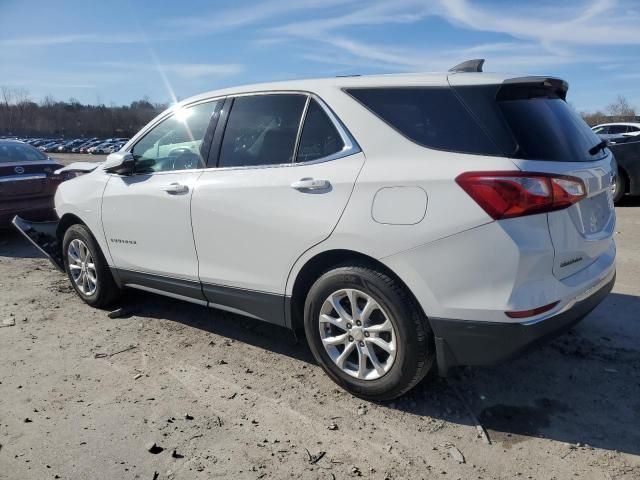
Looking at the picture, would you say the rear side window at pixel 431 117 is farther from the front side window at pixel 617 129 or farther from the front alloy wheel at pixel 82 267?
the front side window at pixel 617 129

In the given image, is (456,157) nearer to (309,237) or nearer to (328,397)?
(309,237)

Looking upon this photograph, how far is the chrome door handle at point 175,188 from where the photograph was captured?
141 inches

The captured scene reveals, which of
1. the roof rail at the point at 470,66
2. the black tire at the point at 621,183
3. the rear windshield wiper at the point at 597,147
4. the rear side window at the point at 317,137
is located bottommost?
the black tire at the point at 621,183

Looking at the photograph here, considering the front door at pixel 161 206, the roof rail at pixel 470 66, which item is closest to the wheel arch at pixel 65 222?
the front door at pixel 161 206

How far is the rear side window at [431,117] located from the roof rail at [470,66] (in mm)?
450

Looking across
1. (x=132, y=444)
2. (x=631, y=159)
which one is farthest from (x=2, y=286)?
(x=631, y=159)

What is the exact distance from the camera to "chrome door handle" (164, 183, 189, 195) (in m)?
3.59

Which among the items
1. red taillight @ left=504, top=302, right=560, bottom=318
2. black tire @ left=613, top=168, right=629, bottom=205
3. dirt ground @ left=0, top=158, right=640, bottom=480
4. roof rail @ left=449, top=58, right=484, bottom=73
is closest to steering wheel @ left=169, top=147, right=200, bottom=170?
dirt ground @ left=0, top=158, right=640, bottom=480

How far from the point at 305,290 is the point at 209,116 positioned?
5.00 ft

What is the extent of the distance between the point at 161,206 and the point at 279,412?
1780 mm

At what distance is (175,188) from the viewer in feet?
11.9

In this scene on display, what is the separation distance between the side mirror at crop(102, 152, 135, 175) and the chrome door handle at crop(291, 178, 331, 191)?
1.71m

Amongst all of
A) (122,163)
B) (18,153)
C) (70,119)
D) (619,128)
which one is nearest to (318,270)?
(122,163)

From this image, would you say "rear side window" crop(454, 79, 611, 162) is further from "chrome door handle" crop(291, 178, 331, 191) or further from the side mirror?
the side mirror
